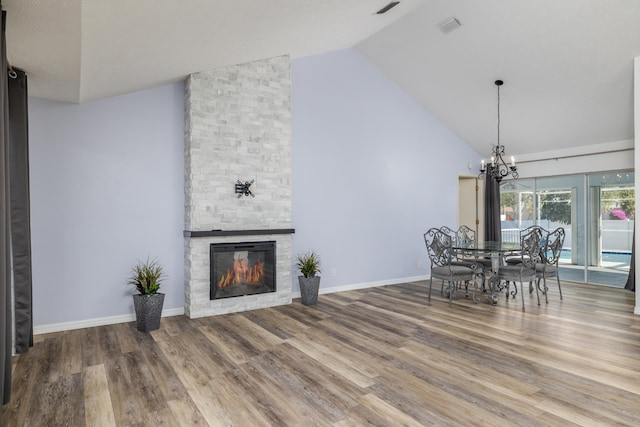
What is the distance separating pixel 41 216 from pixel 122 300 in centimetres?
122

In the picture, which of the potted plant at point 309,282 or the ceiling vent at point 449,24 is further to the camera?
the potted plant at point 309,282

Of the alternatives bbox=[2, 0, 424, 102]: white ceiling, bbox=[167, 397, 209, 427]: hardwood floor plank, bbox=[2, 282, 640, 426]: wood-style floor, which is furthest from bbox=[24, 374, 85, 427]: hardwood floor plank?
bbox=[2, 0, 424, 102]: white ceiling

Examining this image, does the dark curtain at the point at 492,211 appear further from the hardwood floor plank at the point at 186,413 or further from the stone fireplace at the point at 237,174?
the hardwood floor plank at the point at 186,413

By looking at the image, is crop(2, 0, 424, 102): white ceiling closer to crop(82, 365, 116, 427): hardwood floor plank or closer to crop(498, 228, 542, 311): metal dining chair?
crop(82, 365, 116, 427): hardwood floor plank

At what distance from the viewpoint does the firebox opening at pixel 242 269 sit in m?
4.71

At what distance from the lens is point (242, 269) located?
195 inches

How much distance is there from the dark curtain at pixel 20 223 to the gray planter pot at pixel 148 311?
929 mm

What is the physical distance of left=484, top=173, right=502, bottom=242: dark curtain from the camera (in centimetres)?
788

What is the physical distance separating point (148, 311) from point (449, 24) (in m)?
5.16

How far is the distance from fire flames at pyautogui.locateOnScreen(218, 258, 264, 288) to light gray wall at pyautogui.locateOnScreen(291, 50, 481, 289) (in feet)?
2.65

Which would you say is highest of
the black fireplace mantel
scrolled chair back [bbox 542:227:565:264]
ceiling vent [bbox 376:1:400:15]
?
ceiling vent [bbox 376:1:400:15]

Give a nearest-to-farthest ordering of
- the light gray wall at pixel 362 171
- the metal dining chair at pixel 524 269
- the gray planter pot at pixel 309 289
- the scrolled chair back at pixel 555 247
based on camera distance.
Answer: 1. the metal dining chair at pixel 524 269
2. the gray planter pot at pixel 309 289
3. the scrolled chair back at pixel 555 247
4. the light gray wall at pixel 362 171

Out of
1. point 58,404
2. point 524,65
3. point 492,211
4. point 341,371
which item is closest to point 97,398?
point 58,404

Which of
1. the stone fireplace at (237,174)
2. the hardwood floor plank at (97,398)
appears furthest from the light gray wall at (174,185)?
the hardwood floor plank at (97,398)
